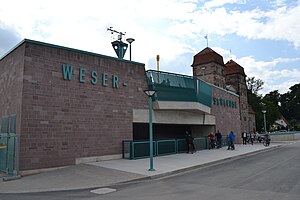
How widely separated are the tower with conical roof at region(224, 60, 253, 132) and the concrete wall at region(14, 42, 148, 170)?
1601 inches

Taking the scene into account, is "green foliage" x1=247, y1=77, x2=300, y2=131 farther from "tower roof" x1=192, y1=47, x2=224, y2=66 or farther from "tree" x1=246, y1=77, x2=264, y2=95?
"tower roof" x1=192, y1=47, x2=224, y2=66

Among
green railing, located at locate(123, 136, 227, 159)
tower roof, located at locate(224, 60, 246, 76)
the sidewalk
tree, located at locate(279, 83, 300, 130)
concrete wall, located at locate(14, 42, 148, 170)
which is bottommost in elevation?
the sidewalk

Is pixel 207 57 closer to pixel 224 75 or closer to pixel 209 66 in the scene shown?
pixel 209 66

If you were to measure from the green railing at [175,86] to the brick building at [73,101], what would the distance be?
0.24 ft

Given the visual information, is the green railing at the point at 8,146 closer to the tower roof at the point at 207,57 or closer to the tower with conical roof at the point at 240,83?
the tower roof at the point at 207,57

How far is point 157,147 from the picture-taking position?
17.6 m

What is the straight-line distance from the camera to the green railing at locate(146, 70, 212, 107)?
61.0 feet

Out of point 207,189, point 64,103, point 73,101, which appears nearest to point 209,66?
point 73,101

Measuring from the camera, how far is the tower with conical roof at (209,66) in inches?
1874

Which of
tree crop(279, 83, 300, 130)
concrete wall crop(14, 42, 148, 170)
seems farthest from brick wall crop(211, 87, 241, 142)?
tree crop(279, 83, 300, 130)

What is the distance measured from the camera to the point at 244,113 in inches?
2103

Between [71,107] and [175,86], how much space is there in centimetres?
832

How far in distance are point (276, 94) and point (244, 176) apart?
331ft

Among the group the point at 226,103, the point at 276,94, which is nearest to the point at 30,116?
the point at 226,103
